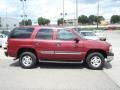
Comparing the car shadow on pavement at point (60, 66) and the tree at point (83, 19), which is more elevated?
the tree at point (83, 19)

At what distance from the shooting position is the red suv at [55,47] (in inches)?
410

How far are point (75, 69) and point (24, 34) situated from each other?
275 cm

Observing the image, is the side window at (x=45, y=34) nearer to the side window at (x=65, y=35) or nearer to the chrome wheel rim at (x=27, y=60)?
the side window at (x=65, y=35)

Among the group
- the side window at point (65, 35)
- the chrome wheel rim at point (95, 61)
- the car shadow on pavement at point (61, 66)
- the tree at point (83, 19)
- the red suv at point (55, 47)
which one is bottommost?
the car shadow on pavement at point (61, 66)

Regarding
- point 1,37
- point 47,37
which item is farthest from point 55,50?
point 1,37

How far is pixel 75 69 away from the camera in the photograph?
10.5 metres

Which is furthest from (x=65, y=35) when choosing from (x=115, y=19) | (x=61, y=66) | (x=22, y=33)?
(x=115, y=19)

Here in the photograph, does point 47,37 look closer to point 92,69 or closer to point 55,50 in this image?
point 55,50

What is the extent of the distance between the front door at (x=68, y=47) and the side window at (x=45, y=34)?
357mm

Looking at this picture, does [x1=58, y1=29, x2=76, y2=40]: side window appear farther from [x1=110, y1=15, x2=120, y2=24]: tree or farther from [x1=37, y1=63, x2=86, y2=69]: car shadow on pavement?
[x1=110, y1=15, x2=120, y2=24]: tree

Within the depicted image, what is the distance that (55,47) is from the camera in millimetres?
10453

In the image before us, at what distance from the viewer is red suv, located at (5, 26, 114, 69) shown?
10.4m

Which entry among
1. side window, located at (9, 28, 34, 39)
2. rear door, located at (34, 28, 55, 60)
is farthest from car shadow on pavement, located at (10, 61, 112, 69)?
side window, located at (9, 28, 34, 39)

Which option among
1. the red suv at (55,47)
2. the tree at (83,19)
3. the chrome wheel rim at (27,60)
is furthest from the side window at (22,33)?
the tree at (83,19)
